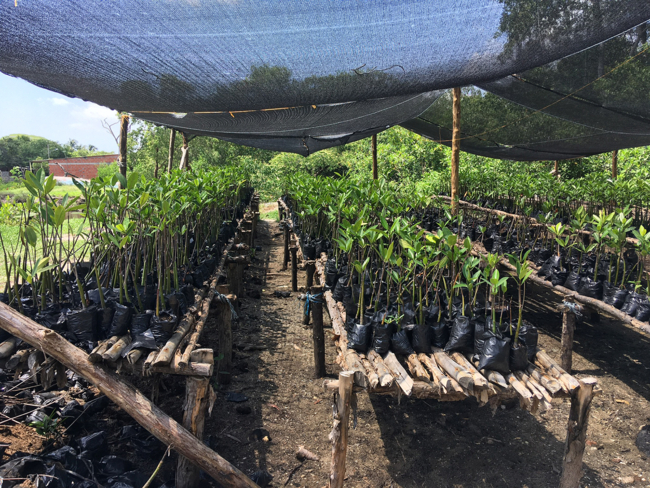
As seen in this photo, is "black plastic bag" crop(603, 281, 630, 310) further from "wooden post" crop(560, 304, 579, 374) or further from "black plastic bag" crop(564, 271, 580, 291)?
"wooden post" crop(560, 304, 579, 374)

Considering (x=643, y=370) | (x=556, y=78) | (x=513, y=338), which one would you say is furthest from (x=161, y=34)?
(x=643, y=370)

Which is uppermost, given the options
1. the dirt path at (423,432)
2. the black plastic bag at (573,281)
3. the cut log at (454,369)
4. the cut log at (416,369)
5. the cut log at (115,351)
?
the black plastic bag at (573,281)

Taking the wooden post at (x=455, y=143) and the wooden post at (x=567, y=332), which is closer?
the wooden post at (x=567, y=332)

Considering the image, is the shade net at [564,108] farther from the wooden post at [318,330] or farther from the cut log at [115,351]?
the cut log at [115,351]

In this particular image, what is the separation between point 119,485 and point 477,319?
226 cm

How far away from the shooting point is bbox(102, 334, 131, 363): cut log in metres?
2.19

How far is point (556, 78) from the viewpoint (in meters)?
4.23

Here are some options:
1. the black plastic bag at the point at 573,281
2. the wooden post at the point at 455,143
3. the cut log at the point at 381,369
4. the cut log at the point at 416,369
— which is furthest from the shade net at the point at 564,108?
the cut log at the point at 381,369

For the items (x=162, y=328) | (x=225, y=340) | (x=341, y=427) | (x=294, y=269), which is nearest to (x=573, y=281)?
Result: (x=341, y=427)

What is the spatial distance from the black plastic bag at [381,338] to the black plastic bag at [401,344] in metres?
0.03

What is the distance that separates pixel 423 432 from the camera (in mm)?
3092

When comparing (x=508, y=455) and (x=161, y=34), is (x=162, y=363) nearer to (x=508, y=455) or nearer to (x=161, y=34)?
(x=161, y=34)

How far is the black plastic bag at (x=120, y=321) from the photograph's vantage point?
2.47 m

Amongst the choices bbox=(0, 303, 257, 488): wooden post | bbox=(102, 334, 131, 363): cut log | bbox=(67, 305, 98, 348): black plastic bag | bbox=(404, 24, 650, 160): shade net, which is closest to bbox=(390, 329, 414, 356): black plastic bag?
bbox=(0, 303, 257, 488): wooden post
